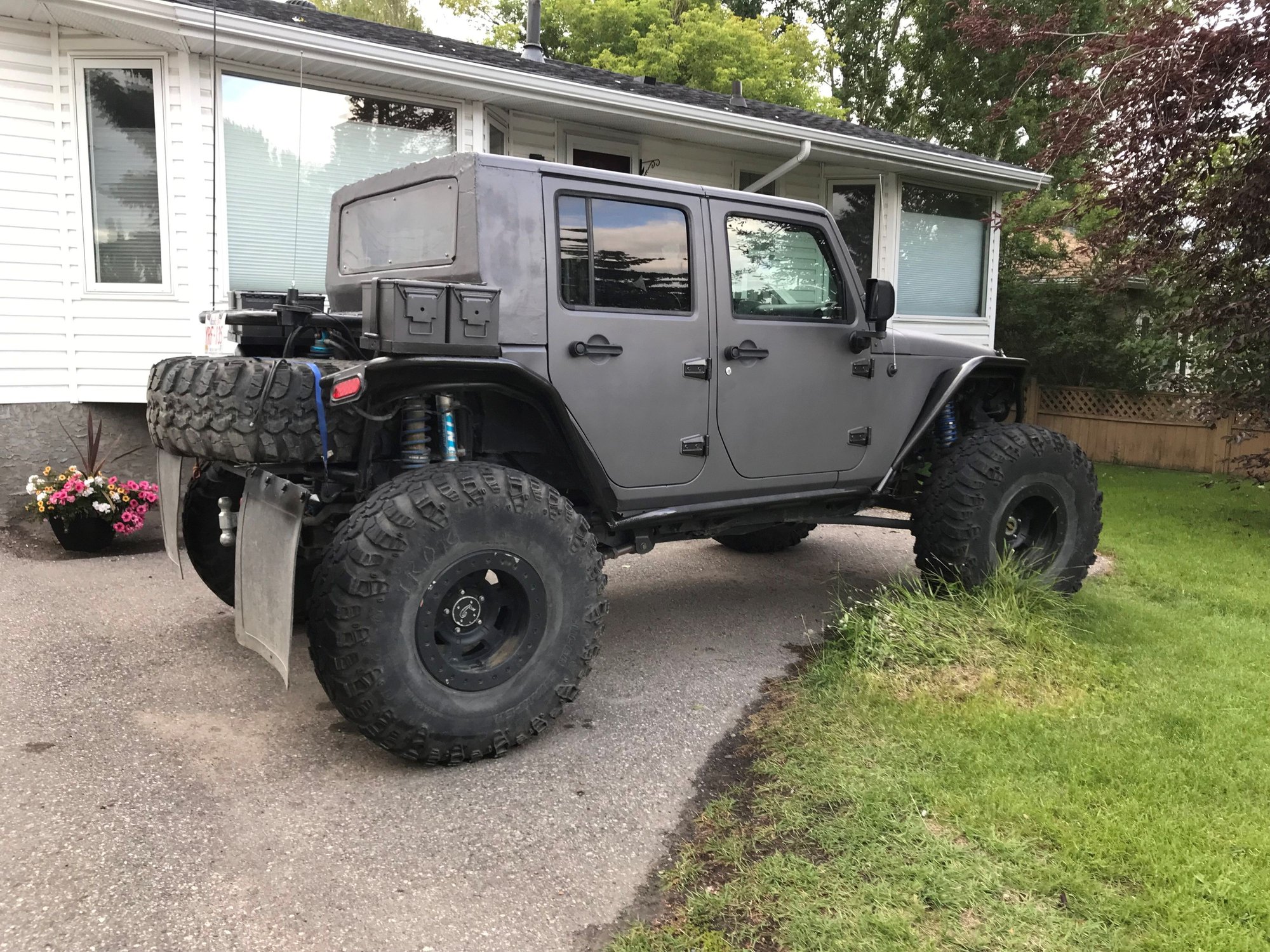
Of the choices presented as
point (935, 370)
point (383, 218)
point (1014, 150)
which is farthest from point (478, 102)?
point (1014, 150)

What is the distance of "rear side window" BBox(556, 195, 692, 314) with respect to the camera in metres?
3.63

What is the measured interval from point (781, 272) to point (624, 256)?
909 mm

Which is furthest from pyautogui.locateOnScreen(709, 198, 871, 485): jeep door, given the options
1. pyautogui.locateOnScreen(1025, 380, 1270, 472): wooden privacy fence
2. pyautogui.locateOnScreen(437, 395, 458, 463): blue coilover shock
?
pyautogui.locateOnScreen(1025, 380, 1270, 472): wooden privacy fence

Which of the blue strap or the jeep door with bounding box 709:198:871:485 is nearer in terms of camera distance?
the blue strap

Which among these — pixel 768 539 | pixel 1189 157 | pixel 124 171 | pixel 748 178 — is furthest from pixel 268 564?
pixel 748 178

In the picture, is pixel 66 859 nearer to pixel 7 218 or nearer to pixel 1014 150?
pixel 7 218

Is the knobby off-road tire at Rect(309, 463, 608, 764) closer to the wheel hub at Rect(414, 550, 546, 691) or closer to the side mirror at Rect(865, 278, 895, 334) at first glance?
the wheel hub at Rect(414, 550, 546, 691)

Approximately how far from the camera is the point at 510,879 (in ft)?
8.47

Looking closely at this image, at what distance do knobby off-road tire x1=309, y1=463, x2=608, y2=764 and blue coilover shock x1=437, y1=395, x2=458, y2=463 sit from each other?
0.47 ft

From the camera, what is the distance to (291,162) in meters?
7.49

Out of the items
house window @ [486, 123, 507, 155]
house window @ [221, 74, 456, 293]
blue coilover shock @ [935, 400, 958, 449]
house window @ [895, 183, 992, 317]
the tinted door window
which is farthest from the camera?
house window @ [895, 183, 992, 317]

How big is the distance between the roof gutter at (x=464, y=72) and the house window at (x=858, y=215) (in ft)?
2.57

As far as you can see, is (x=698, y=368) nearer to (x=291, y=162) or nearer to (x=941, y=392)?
(x=941, y=392)

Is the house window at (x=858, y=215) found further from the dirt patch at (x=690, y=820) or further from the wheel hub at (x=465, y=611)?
the wheel hub at (x=465, y=611)
